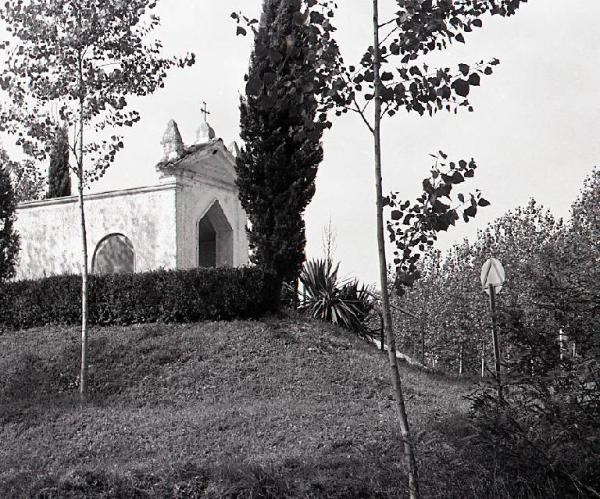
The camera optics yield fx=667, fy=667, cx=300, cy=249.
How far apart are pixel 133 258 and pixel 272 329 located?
5.02 meters

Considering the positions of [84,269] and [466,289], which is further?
[466,289]

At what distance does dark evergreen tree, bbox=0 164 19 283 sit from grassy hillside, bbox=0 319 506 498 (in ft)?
10.1

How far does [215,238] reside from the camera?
711 inches

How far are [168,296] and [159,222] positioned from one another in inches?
97.4

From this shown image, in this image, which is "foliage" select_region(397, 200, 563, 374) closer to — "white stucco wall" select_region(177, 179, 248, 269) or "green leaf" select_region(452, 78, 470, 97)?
"white stucco wall" select_region(177, 179, 248, 269)

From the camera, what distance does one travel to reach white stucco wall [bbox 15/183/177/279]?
16.0 metres

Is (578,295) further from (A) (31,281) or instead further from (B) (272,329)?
(A) (31,281)

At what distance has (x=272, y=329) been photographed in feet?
44.7

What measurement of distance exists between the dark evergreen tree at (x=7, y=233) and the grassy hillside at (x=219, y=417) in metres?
3.09

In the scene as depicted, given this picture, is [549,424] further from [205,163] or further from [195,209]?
[205,163]

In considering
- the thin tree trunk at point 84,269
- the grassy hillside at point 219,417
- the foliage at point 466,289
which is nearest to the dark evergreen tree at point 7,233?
the grassy hillside at point 219,417

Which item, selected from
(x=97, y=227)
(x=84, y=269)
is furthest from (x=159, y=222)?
(x=84, y=269)

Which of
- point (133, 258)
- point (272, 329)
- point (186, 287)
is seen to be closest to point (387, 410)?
point (272, 329)

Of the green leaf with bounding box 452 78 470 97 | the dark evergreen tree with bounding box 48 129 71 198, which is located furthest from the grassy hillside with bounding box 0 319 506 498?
the dark evergreen tree with bounding box 48 129 71 198
